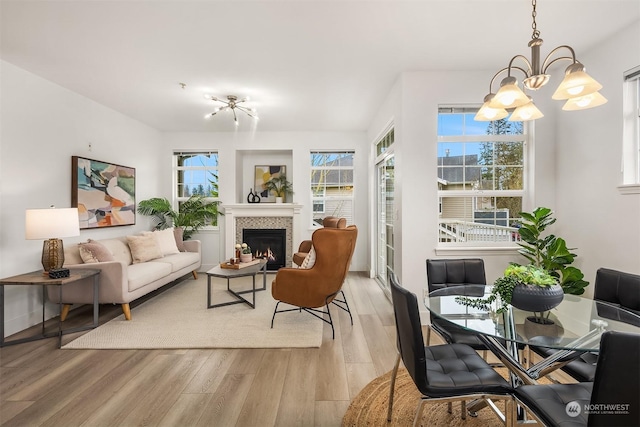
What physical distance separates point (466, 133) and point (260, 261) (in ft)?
10.5

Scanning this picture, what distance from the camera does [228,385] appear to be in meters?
2.22

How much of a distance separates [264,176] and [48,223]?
12.7 ft

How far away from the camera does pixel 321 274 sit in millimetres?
3080

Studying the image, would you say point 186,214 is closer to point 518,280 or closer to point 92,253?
point 92,253

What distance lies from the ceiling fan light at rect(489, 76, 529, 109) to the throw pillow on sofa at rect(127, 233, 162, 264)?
4.64 metres

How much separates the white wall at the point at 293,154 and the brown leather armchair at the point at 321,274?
2.95 metres

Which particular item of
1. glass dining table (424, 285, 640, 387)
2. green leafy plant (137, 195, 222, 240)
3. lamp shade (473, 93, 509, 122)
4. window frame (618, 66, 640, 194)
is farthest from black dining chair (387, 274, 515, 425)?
green leafy plant (137, 195, 222, 240)

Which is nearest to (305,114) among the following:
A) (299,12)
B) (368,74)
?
(368,74)

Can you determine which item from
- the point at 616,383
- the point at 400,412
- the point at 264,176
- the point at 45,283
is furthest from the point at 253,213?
the point at 616,383

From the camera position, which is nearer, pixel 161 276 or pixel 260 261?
pixel 161 276

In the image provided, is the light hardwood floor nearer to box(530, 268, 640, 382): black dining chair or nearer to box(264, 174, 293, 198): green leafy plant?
box(530, 268, 640, 382): black dining chair

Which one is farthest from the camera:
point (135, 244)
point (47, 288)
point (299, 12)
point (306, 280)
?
point (135, 244)

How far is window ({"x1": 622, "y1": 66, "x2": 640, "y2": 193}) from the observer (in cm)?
268

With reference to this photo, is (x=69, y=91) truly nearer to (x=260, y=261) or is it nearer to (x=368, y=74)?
(x=260, y=261)
